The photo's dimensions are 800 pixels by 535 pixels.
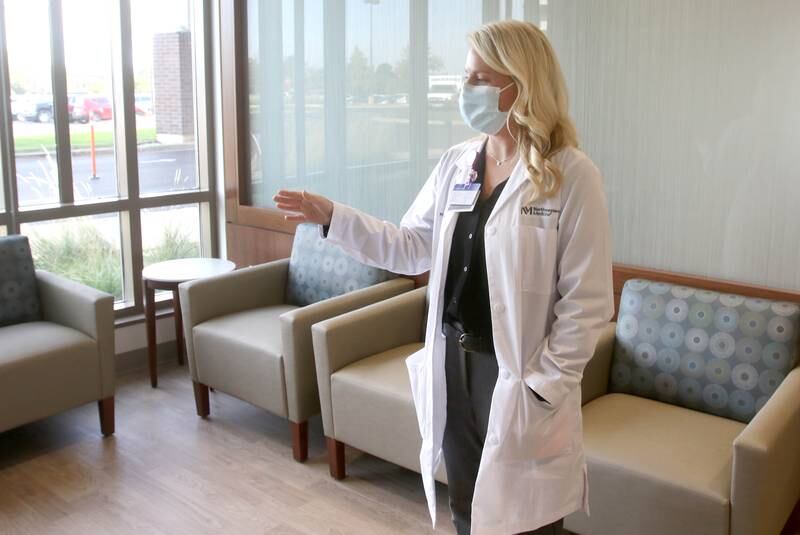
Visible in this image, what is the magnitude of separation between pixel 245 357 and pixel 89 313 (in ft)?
2.16

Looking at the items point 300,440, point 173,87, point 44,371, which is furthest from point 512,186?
point 173,87

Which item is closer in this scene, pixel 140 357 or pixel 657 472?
pixel 657 472

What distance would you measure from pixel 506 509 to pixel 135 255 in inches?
121

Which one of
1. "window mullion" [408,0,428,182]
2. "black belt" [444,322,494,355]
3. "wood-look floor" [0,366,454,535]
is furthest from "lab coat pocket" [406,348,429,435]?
"window mullion" [408,0,428,182]

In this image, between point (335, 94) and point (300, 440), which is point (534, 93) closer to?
point (300, 440)

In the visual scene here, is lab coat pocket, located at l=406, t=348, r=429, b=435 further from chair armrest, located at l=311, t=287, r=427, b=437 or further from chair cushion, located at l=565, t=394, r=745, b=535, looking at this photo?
chair armrest, located at l=311, t=287, r=427, b=437

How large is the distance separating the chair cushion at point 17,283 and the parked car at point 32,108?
62 cm

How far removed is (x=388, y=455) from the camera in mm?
2771

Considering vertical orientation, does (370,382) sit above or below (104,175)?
below

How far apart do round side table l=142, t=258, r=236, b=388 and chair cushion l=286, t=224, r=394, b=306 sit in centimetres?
38

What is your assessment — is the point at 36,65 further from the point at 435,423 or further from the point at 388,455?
the point at 435,423

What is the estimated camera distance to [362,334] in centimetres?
298

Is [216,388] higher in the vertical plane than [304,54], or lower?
lower

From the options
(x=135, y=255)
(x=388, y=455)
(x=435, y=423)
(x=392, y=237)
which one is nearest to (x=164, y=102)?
(x=135, y=255)
